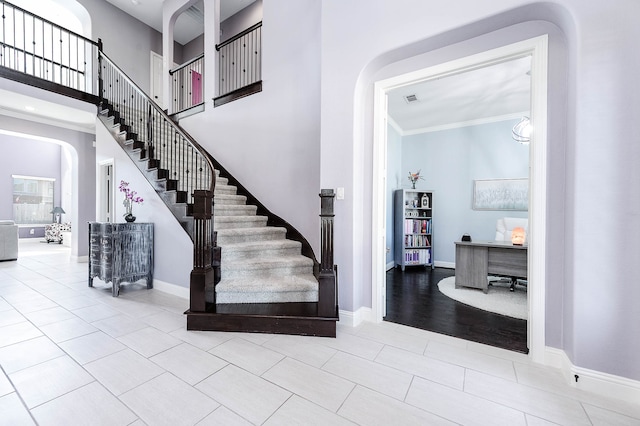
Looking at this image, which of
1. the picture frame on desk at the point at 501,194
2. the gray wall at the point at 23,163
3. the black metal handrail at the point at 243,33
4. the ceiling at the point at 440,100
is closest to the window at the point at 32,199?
the gray wall at the point at 23,163

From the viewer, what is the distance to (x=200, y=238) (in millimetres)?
2594

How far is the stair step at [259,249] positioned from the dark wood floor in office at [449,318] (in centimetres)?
142

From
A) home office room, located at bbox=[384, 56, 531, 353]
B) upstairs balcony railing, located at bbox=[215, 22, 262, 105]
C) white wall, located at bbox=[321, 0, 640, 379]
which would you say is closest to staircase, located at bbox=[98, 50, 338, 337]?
white wall, located at bbox=[321, 0, 640, 379]

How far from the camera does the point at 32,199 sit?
9.65 metres

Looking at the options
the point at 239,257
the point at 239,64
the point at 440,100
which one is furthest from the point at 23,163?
the point at 440,100

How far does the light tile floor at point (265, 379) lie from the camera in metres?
1.48

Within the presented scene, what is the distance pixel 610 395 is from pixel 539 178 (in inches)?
57.5

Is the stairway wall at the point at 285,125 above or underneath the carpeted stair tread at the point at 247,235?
above

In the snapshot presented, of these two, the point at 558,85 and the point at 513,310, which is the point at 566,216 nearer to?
the point at 558,85

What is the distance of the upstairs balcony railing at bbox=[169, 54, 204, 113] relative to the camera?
5.95 meters

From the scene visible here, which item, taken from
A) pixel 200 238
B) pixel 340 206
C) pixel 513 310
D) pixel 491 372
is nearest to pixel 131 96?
pixel 200 238

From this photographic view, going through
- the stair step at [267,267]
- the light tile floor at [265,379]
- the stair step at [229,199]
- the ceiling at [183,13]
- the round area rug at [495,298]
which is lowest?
the round area rug at [495,298]

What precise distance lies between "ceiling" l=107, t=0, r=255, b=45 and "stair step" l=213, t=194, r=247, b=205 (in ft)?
15.2

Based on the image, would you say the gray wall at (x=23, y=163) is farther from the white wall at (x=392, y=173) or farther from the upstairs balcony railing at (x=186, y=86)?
the white wall at (x=392, y=173)
